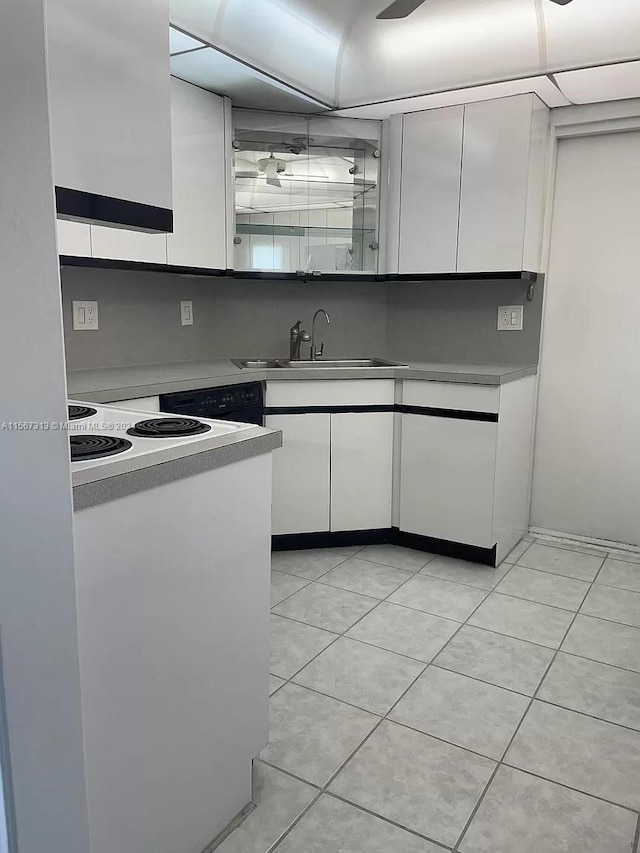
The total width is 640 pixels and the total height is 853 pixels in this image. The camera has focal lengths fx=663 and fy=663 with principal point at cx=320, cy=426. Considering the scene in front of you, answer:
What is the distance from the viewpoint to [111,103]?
1256 mm

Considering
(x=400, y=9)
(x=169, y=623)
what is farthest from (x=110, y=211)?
(x=400, y=9)

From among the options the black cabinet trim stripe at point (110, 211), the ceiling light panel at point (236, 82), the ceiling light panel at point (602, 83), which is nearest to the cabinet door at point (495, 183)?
the ceiling light panel at point (602, 83)

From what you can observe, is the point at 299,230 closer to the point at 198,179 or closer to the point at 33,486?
the point at 198,179

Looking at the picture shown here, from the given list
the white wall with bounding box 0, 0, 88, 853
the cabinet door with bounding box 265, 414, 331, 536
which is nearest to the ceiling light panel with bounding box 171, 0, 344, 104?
the cabinet door with bounding box 265, 414, 331, 536

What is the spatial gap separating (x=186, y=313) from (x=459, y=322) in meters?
1.47

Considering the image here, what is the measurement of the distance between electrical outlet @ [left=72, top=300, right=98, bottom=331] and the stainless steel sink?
3.30 ft

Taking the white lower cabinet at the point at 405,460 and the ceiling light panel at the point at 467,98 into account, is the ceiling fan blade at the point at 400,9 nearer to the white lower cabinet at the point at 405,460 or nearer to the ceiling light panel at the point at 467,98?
the ceiling light panel at the point at 467,98

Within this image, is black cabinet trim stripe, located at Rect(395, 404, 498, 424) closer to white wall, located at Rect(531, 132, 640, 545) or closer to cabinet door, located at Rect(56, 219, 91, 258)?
white wall, located at Rect(531, 132, 640, 545)

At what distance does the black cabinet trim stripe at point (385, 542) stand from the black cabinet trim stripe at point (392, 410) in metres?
0.61

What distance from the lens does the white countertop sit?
242cm

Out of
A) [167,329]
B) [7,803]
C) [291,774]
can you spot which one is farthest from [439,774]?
[167,329]

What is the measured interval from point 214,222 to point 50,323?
2.41 metres

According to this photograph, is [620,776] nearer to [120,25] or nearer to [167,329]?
[120,25]

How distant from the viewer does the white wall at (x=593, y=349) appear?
326cm
